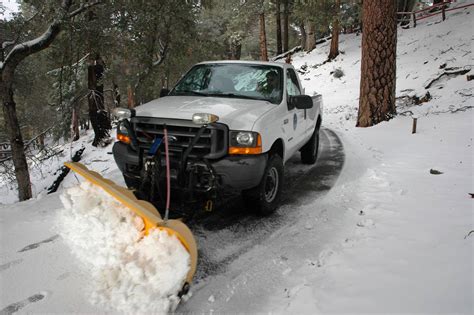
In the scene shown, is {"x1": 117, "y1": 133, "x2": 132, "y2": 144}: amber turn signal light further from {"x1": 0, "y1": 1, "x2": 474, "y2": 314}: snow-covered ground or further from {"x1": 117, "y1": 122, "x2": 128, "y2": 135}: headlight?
{"x1": 0, "y1": 1, "x2": 474, "y2": 314}: snow-covered ground

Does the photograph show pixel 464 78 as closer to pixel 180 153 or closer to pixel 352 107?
pixel 352 107

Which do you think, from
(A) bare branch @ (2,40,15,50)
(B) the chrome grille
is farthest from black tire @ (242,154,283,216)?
(A) bare branch @ (2,40,15,50)

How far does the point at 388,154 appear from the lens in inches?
280

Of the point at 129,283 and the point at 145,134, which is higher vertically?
the point at 145,134

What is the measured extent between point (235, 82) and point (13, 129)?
17.8ft

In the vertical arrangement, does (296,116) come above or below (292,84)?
below

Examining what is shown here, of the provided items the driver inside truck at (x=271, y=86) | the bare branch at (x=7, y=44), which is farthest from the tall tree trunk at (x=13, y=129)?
the driver inside truck at (x=271, y=86)

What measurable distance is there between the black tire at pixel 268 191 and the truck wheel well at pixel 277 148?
104 mm

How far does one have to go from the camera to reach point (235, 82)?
5.09m

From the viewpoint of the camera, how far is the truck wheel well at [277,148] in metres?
4.45

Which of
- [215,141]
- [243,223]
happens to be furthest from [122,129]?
[243,223]

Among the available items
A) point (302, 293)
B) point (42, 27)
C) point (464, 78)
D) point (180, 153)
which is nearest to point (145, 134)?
point (180, 153)

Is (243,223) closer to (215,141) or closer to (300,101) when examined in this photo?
(215,141)

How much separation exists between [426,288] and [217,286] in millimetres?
1677
